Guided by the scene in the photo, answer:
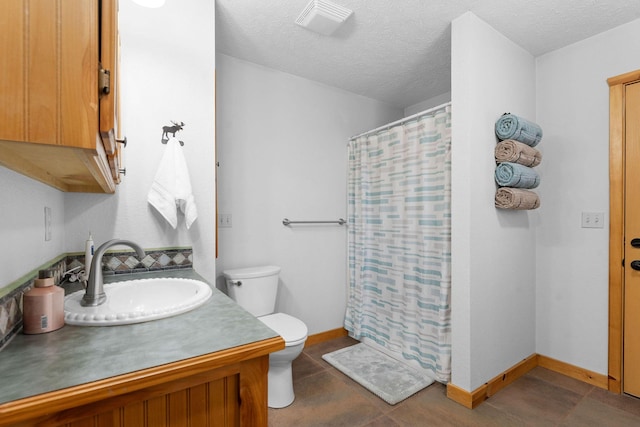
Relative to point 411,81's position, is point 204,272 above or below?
below

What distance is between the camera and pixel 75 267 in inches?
55.5

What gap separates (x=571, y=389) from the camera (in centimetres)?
196

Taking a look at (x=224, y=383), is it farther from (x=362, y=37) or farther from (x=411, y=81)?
(x=411, y=81)

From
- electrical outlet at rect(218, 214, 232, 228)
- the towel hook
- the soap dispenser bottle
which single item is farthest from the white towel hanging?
the soap dispenser bottle

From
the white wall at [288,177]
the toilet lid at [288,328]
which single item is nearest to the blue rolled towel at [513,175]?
the white wall at [288,177]

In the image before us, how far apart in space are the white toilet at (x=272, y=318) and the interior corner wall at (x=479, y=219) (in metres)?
1.00

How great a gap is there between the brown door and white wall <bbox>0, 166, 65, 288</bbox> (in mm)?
2929

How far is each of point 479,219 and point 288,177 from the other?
4.92ft

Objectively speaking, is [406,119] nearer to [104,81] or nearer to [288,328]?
[288,328]

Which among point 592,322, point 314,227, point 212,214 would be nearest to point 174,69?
point 212,214

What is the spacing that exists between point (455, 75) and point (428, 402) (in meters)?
2.00

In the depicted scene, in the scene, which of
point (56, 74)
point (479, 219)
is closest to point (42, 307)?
point (56, 74)

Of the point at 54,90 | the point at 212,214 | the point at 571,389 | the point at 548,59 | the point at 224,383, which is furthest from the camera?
the point at 548,59

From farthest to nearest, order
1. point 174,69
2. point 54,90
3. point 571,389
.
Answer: point 571,389 → point 174,69 → point 54,90
